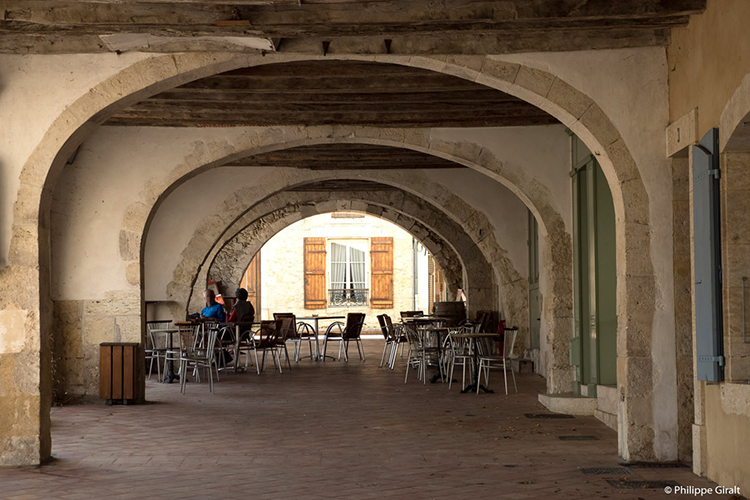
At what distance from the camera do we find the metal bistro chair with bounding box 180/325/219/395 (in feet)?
27.7

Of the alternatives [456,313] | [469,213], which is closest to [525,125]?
[469,213]

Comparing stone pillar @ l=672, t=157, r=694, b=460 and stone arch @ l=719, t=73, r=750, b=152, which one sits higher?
stone arch @ l=719, t=73, r=750, b=152

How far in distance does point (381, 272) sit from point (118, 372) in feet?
52.3

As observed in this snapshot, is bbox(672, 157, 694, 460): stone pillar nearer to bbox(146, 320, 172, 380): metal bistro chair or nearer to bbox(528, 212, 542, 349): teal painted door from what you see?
bbox(528, 212, 542, 349): teal painted door

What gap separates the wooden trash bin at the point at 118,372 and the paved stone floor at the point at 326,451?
0.70ft

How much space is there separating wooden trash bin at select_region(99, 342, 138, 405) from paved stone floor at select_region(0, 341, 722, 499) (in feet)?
0.70

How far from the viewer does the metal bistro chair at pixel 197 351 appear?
8.45 m

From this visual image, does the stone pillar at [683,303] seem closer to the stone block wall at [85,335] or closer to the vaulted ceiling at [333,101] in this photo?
the vaulted ceiling at [333,101]

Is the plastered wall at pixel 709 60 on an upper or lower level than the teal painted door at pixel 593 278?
upper

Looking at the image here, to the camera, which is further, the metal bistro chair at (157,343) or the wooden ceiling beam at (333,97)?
the metal bistro chair at (157,343)

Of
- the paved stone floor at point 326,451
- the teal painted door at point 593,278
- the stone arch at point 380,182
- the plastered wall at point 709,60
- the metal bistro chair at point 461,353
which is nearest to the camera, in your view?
the plastered wall at point 709,60

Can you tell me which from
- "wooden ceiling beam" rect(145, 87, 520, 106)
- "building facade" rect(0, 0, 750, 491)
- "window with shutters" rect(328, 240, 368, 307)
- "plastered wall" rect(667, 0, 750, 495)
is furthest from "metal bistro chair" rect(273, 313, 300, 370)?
"window with shutters" rect(328, 240, 368, 307)

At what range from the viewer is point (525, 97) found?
17.6ft

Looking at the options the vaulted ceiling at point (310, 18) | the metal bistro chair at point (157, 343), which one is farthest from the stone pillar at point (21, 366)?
the metal bistro chair at point (157, 343)
